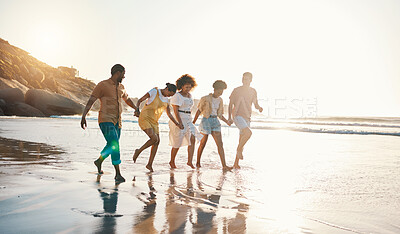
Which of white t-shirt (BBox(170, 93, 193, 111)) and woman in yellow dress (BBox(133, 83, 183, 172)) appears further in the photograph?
white t-shirt (BBox(170, 93, 193, 111))

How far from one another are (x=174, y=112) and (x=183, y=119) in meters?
0.34

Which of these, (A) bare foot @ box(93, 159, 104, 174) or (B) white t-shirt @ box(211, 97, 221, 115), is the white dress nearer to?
(B) white t-shirt @ box(211, 97, 221, 115)

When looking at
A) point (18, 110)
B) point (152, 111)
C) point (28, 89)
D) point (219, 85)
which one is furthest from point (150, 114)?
point (28, 89)

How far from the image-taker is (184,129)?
24.4 feet

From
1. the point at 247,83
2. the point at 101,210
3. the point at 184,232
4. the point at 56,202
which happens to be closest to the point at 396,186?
the point at 247,83

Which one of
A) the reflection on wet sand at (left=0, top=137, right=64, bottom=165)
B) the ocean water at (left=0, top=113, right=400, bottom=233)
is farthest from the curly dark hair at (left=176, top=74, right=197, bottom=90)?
the reflection on wet sand at (left=0, top=137, right=64, bottom=165)

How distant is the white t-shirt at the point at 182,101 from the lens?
23.7 feet

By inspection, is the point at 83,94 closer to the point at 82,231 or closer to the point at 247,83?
the point at 247,83

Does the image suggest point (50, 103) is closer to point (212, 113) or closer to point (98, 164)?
point (212, 113)

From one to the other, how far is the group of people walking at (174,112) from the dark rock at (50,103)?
1046 inches

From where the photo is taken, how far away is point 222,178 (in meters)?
6.08

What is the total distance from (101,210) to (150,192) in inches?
44.9

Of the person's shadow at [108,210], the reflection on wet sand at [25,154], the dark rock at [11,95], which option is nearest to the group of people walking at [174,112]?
the person's shadow at [108,210]

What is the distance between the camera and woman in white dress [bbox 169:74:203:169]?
7.25 metres
